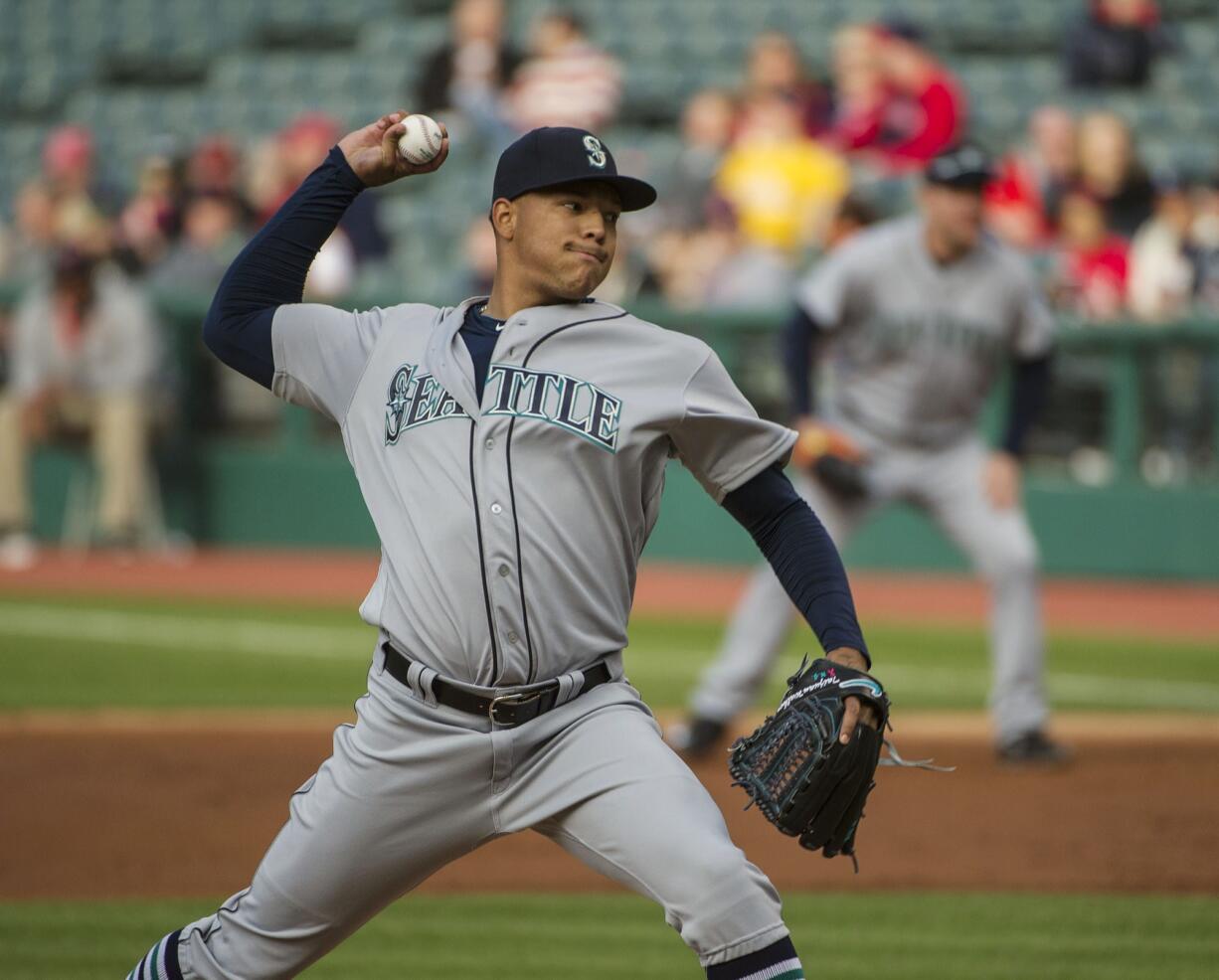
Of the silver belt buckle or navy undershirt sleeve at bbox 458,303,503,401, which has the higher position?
navy undershirt sleeve at bbox 458,303,503,401

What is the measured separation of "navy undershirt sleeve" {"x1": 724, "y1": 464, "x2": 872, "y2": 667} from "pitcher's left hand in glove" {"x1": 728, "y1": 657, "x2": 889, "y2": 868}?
74 millimetres

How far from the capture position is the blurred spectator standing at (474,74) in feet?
49.9

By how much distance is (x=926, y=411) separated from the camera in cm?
731

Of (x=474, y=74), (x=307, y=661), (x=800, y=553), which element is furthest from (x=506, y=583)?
(x=474, y=74)

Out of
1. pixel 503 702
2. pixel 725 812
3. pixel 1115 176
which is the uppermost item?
pixel 1115 176

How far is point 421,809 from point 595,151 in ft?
3.81

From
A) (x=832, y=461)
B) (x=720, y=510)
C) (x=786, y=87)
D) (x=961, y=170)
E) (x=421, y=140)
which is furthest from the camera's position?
(x=786, y=87)

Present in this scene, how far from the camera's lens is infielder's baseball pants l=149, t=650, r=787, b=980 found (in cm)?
325

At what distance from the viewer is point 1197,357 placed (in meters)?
12.2

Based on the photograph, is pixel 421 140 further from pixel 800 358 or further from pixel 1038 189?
pixel 1038 189

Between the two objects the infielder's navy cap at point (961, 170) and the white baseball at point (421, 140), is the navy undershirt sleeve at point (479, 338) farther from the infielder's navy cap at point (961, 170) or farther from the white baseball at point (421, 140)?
the infielder's navy cap at point (961, 170)

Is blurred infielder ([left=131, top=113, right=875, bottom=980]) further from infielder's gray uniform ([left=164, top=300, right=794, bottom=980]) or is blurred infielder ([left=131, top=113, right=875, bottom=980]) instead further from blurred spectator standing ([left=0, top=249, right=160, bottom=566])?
blurred spectator standing ([left=0, top=249, right=160, bottom=566])

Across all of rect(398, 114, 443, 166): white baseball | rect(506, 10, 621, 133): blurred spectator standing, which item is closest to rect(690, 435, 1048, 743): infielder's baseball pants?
rect(398, 114, 443, 166): white baseball

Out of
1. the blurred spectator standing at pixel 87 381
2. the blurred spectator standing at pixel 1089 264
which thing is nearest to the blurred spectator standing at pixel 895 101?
the blurred spectator standing at pixel 1089 264
